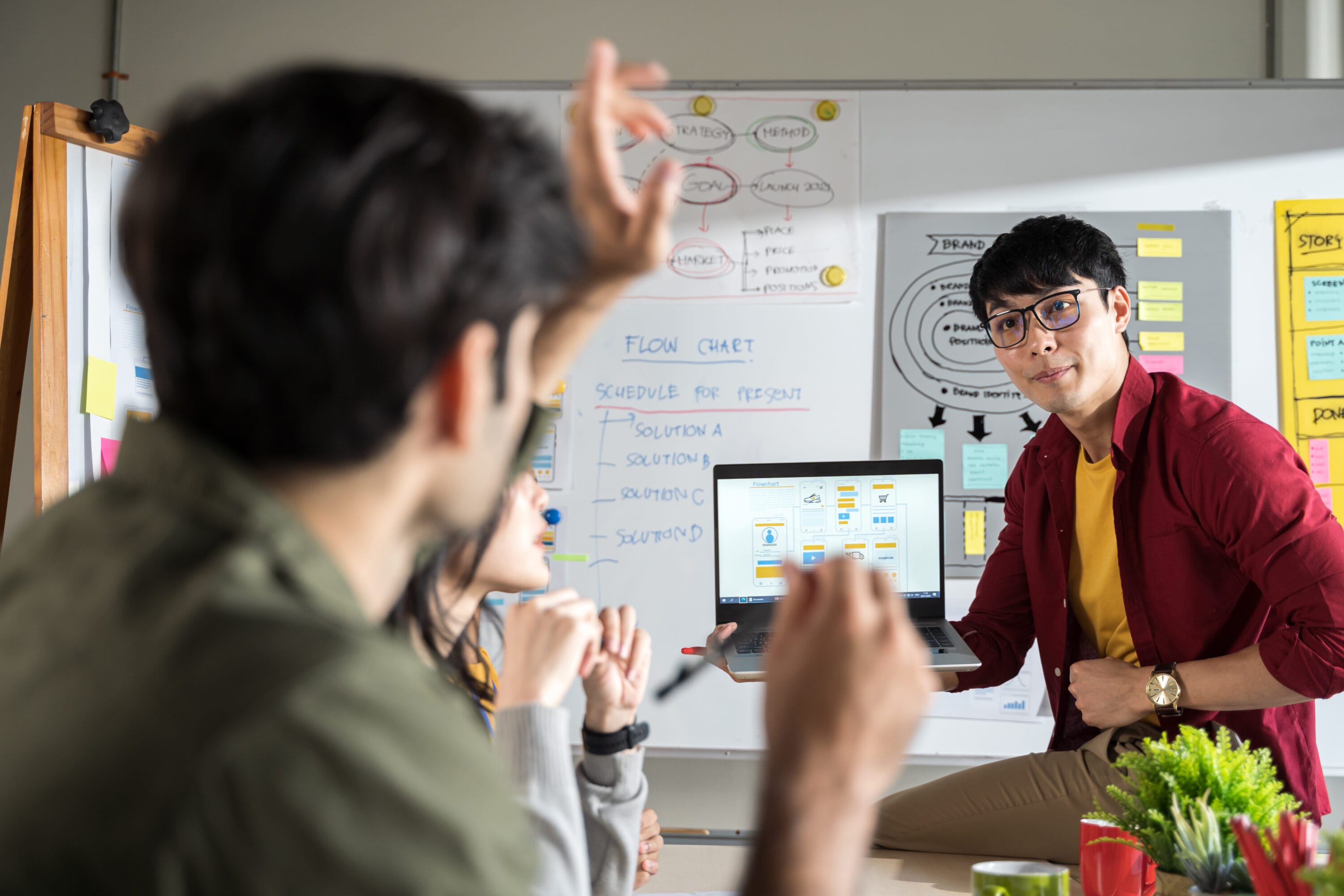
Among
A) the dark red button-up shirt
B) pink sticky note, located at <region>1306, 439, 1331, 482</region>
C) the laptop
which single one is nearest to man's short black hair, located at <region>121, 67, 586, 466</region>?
the laptop

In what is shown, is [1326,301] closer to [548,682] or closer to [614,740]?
[614,740]

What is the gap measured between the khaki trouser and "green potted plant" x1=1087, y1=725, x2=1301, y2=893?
698 mm

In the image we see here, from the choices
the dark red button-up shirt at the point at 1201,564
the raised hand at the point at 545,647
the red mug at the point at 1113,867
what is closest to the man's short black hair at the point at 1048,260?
the dark red button-up shirt at the point at 1201,564

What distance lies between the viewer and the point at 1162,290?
2.58 metres

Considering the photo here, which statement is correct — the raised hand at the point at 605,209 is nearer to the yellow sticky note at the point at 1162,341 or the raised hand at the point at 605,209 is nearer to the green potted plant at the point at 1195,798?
the green potted plant at the point at 1195,798

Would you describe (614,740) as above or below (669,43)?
below

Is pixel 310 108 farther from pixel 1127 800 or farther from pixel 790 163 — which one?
pixel 790 163

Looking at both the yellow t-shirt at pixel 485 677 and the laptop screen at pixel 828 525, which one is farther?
the laptop screen at pixel 828 525

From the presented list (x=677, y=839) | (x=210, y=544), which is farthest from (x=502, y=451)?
(x=677, y=839)

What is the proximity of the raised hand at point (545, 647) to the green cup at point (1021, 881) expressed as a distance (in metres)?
0.45

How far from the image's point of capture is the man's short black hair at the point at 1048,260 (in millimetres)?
1856

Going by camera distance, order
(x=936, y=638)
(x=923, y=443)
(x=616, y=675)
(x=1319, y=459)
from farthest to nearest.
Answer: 1. (x=923, y=443)
2. (x=1319, y=459)
3. (x=936, y=638)
4. (x=616, y=675)

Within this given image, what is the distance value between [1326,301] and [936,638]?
1.53 metres

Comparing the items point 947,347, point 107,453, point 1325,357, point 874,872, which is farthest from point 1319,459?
point 107,453
